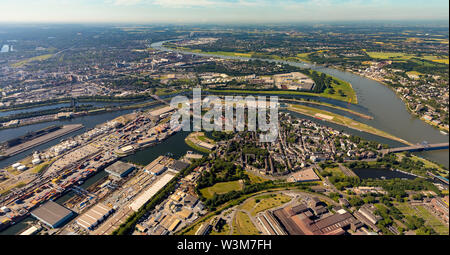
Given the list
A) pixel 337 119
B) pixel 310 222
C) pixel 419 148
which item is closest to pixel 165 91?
pixel 337 119

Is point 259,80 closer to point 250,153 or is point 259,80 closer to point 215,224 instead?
point 250,153

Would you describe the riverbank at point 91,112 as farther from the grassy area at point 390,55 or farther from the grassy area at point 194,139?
the grassy area at point 390,55

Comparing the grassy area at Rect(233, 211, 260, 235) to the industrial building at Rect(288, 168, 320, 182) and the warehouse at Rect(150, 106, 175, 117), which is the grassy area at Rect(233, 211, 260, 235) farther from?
the warehouse at Rect(150, 106, 175, 117)

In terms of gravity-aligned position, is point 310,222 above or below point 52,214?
above

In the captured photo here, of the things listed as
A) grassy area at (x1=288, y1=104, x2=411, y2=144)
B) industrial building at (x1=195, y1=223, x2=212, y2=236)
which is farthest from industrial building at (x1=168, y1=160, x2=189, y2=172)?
grassy area at (x1=288, y1=104, x2=411, y2=144)

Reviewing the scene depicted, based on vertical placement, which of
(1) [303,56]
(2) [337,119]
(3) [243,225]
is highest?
(1) [303,56]

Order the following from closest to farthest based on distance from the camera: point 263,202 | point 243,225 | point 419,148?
point 243,225 → point 263,202 → point 419,148

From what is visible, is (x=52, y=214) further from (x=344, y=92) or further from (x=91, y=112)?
(x=344, y=92)

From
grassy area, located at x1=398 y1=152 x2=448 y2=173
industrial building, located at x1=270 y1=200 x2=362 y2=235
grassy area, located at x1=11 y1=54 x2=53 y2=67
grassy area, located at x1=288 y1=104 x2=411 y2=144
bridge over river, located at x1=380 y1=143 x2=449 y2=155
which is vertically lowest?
industrial building, located at x1=270 y1=200 x2=362 y2=235
